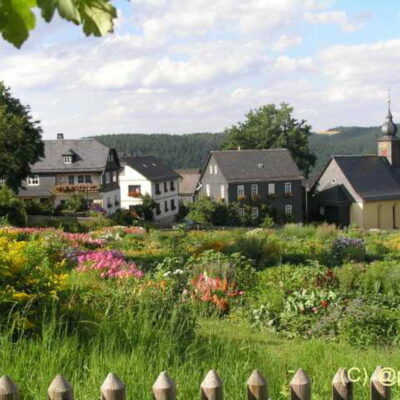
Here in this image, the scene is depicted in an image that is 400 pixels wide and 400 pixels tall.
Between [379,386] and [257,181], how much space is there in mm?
53719

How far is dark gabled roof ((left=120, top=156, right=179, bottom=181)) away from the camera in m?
64.3

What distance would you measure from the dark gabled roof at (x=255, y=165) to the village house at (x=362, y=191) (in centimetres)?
302

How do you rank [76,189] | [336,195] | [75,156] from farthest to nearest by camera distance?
[75,156], [76,189], [336,195]

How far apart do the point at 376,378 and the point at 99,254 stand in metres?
10.1

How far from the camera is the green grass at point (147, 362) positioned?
14.3ft

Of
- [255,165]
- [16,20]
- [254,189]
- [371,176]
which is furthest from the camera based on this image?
[255,165]

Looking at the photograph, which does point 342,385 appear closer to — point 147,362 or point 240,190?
point 147,362

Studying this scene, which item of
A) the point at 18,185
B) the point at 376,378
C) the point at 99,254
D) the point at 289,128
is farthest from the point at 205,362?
the point at 289,128

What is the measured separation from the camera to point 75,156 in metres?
57.9

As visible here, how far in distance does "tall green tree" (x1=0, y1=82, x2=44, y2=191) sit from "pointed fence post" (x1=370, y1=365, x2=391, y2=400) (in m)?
36.1

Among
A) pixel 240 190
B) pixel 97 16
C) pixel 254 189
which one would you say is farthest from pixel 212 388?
pixel 254 189

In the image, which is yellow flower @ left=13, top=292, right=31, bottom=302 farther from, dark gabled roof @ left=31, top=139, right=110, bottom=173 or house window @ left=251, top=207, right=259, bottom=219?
dark gabled roof @ left=31, top=139, right=110, bottom=173

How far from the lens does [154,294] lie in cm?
741

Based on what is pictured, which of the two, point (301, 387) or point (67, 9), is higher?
point (67, 9)
